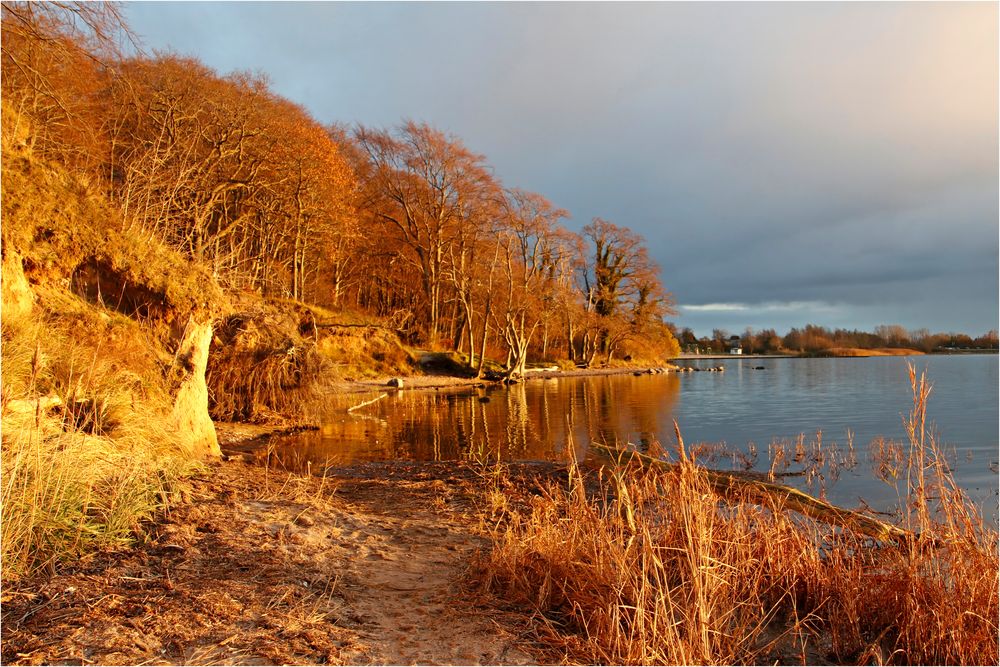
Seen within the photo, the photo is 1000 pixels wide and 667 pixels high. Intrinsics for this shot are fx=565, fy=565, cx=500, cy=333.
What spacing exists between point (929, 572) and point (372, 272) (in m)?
43.3

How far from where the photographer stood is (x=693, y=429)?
61.1 ft

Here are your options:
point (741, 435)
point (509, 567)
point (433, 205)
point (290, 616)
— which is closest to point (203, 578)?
point (290, 616)

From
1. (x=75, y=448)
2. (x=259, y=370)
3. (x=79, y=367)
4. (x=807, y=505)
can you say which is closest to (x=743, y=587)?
(x=807, y=505)

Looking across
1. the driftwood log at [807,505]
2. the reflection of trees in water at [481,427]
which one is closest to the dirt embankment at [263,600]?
the driftwood log at [807,505]

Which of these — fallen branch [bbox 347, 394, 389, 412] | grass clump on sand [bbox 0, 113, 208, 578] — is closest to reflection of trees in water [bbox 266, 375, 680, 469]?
fallen branch [bbox 347, 394, 389, 412]

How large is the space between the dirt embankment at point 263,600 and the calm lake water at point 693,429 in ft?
5.79

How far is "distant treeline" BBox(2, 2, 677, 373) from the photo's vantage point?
1064 cm

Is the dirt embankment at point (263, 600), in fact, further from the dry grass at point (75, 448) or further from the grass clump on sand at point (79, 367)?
the grass clump on sand at point (79, 367)

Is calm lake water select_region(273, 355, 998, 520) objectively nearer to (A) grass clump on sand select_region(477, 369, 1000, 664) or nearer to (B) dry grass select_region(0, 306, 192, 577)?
(A) grass clump on sand select_region(477, 369, 1000, 664)

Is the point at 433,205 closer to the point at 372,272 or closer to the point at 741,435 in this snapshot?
the point at 372,272

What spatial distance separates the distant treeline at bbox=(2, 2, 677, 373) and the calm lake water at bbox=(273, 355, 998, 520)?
5.60 metres

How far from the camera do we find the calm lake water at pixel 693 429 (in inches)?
461

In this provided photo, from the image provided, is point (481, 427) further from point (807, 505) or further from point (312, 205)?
point (312, 205)

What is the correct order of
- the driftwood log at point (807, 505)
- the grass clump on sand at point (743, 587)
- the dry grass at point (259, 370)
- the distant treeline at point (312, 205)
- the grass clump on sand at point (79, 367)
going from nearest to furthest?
the grass clump on sand at point (743, 587) < the grass clump on sand at point (79, 367) < the driftwood log at point (807, 505) < the distant treeline at point (312, 205) < the dry grass at point (259, 370)
